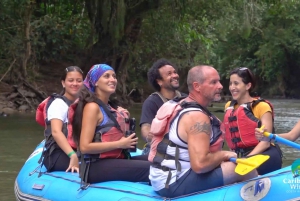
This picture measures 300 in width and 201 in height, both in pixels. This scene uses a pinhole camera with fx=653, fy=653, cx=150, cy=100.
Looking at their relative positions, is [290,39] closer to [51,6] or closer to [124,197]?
[51,6]

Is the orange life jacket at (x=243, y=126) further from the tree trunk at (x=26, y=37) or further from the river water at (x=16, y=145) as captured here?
the tree trunk at (x=26, y=37)

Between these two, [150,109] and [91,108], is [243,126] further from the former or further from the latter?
[91,108]

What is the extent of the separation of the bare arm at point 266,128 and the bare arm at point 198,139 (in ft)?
2.66

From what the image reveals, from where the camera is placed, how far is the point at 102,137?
464 centimetres

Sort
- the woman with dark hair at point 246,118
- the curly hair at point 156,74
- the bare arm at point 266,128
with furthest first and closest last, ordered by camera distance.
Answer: the curly hair at point 156,74
the woman with dark hair at point 246,118
the bare arm at point 266,128

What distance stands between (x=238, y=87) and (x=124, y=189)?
1.20 meters

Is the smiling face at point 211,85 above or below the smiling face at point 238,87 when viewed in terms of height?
above

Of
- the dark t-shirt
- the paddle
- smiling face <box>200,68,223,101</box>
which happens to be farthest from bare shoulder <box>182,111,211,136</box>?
the dark t-shirt

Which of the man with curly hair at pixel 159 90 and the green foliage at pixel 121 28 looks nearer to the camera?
the man with curly hair at pixel 159 90

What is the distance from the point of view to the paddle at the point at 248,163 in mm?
3888

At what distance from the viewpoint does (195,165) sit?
3936 millimetres

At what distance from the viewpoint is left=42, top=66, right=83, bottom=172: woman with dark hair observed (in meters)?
5.32

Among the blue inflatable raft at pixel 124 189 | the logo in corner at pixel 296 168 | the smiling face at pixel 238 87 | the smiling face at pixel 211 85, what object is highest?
the smiling face at pixel 211 85

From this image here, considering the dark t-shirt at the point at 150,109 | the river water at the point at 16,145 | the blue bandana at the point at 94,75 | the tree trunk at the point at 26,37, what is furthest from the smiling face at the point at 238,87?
the tree trunk at the point at 26,37
